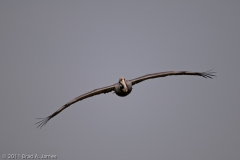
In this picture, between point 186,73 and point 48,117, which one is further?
point 186,73

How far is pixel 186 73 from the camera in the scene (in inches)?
1184

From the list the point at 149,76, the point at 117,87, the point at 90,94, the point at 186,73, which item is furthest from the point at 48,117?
the point at 186,73

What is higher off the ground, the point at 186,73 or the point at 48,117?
→ the point at 186,73

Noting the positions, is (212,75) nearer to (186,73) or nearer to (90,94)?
(186,73)

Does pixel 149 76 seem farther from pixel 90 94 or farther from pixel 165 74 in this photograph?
pixel 90 94

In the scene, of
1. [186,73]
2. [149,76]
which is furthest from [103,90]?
[186,73]

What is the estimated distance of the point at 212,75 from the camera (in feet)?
98.2

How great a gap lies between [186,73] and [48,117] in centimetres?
1060

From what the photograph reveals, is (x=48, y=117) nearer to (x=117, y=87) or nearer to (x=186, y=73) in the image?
(x=117, y=87)

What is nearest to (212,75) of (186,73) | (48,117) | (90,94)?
(186,73)

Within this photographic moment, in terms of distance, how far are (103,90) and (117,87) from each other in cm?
99

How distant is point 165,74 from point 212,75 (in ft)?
11.9

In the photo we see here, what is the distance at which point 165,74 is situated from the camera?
2922 centimetres

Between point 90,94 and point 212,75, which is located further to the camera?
point 212,75
